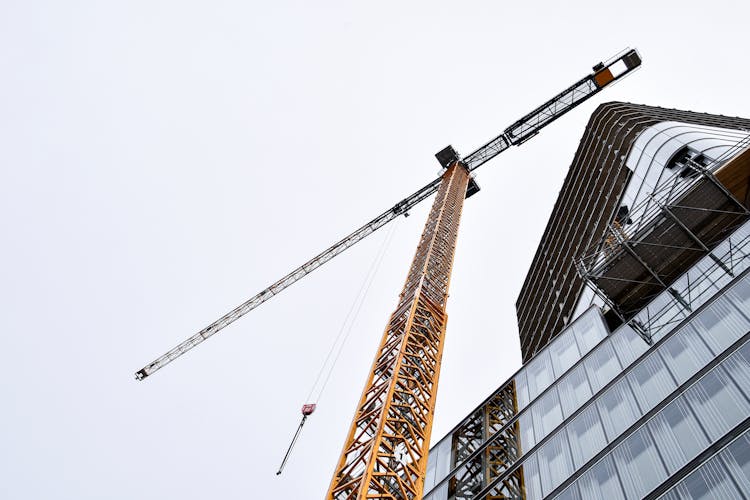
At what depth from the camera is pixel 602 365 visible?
25312 mm

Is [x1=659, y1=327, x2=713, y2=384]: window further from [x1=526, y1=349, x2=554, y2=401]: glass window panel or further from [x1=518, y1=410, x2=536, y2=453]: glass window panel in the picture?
[x1=526, y1=349, x2=554, y2=401]: glass window panel

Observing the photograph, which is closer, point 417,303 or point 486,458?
point 486,458

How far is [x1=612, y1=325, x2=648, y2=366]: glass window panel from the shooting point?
77.3 feet

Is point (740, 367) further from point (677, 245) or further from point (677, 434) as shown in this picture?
point (677, 245)

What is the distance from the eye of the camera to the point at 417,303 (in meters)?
31.4

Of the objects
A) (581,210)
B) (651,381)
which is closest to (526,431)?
(651,381)

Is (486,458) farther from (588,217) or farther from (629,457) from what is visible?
(588,217)

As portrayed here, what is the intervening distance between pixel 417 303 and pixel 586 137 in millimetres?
Result: 36040

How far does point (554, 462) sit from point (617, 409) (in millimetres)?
3702

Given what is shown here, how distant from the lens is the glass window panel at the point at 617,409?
2069 centimetres

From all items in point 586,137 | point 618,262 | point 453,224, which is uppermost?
point 586,137

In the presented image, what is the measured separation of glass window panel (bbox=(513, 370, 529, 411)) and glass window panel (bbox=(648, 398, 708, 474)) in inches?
427

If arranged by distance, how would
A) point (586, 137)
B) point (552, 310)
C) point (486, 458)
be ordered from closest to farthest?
point (486, 458) → point (552, 310) → point (586, 137)

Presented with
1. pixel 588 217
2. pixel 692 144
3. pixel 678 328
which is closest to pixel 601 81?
pixel 588 217
